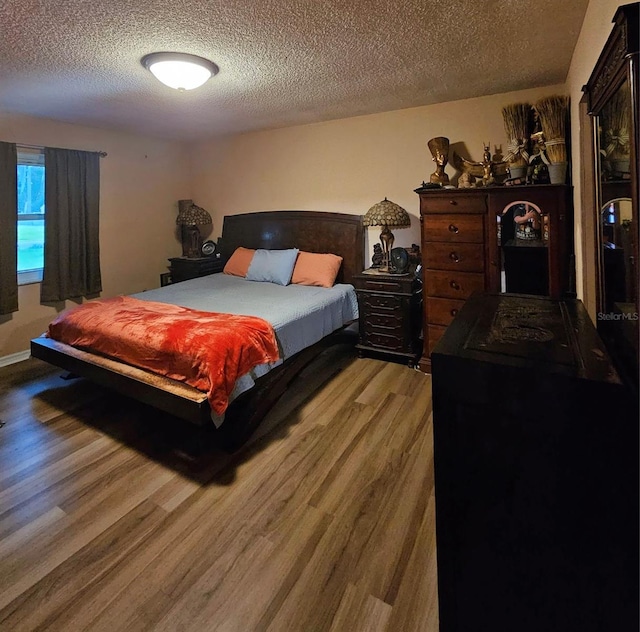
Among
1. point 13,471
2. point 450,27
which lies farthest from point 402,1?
point 13,471

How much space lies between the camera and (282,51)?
2.36 meters

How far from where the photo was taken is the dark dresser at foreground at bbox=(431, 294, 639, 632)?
962mm

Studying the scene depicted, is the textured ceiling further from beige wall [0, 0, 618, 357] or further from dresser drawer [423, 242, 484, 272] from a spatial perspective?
dresser drawer [423, 242, 484, 272]

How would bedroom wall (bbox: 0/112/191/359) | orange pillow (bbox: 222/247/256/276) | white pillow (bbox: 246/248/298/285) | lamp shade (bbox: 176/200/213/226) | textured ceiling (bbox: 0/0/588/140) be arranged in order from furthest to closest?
lamp shade (bbox: 176/200/213/226)
orange pillow (bbox: 222/247/256/276)
white pillow (bbox: 246/248/298/285)
bedroom wall (bbox: 0/112/191/359)
textured ceiling (bbox: 0/0/588/140)

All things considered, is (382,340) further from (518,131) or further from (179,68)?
(179,68)

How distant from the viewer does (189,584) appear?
4.99 ft

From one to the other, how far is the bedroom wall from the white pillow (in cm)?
151

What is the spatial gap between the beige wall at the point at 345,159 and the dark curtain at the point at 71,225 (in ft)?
4.54

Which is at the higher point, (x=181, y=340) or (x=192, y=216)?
(x=192, y=216)

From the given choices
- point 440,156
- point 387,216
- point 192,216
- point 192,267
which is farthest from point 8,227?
point 440,156

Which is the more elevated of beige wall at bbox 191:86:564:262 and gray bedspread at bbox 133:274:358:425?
beige wall at bbox 191:86:564:262

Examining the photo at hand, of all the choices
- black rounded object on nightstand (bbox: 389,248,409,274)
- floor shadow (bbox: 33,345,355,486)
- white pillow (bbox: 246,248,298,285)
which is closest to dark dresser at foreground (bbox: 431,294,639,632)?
floor shadow (bbox: 33,345,355,486)

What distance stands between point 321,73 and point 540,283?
2.04m

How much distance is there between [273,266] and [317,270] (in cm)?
46
